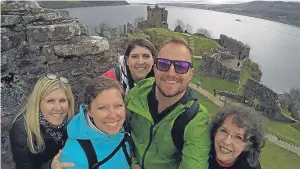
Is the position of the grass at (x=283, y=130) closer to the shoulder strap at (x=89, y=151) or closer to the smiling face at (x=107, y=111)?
the smiling face at (x=107, y=111)

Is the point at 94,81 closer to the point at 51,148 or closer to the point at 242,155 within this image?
the point at 51,148

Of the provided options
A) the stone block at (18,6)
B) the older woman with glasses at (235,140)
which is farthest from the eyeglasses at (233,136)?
the stone block at (18,6)

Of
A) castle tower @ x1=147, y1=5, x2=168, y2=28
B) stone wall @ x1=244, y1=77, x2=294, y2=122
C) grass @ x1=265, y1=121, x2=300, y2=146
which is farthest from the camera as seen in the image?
castle tower @ x1=147, y1=5, x2=168, y2=28

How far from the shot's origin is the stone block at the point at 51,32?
4.30 metres

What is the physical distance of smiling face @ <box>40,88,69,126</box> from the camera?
10.2 ft

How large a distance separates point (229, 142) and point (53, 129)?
76.7 inches

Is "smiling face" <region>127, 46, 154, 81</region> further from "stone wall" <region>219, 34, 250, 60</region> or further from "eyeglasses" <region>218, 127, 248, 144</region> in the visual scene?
"stone wall" <region>219, 34, 250, 60</region>

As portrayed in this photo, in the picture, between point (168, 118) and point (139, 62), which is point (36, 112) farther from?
point (139, 62)

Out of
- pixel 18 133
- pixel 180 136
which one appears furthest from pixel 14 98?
pixel 180 136

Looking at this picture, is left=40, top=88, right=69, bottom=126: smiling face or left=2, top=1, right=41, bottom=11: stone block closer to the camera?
left=40, top=88, right=69, bottom=126: smiling face

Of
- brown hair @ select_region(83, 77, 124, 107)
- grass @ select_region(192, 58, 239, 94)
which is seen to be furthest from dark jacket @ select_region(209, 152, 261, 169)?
grass @ select_region(192, 58, 239, 94)

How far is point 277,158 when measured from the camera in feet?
51.2

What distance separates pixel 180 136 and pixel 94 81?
100cm

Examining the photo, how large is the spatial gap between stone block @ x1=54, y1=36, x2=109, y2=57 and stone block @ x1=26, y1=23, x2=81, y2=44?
164 millimetres
